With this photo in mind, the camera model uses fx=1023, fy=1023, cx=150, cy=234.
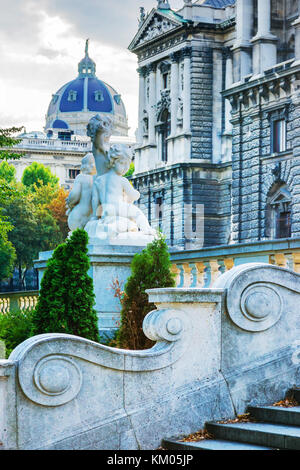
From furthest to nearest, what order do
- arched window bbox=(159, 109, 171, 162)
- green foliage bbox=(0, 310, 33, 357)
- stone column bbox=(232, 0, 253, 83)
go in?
arched window bbox=(159, 109, 171, 162)
stone column bbox=(232, 0, 253, 83)
green foliage bbox=(0, 310, 33, 357)

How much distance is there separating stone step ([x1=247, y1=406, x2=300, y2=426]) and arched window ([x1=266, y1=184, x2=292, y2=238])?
41.3 meters

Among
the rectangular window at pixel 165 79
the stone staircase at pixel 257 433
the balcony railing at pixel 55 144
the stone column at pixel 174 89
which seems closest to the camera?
the stone staircase at pixel 257 433

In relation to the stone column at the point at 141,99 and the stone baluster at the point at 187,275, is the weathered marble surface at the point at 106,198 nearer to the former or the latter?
the stone baluster at the point at 187,275

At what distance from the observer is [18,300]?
805 inches

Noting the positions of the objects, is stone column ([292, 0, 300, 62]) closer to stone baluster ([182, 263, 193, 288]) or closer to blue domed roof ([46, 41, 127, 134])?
stone baluster ([182, 263, 193, 288])

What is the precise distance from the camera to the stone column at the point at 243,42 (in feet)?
177

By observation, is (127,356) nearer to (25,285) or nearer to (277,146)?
(277,146)

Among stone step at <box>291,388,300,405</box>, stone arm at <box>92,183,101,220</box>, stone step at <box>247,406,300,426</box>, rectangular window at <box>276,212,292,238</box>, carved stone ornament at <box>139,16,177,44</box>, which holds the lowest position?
stone step at <box>247,406,300,426</box>

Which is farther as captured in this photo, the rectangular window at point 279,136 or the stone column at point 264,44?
the stone column at point 264,44

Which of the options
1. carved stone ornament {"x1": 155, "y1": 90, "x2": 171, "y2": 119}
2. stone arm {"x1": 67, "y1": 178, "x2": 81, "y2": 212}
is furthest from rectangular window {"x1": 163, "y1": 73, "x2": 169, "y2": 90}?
stone arm {"x1": 67, "y1": 178, "x2": 81, "y2": 212}

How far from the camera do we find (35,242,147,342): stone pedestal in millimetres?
14602

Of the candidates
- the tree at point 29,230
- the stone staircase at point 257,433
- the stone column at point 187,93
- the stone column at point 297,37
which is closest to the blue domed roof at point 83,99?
the tree at point 29,230

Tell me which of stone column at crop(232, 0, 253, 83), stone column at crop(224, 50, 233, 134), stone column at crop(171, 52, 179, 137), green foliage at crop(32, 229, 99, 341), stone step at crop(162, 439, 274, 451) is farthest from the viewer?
stone column at crop(171, 52, 179, 137)

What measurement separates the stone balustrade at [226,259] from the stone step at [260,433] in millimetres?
5082
